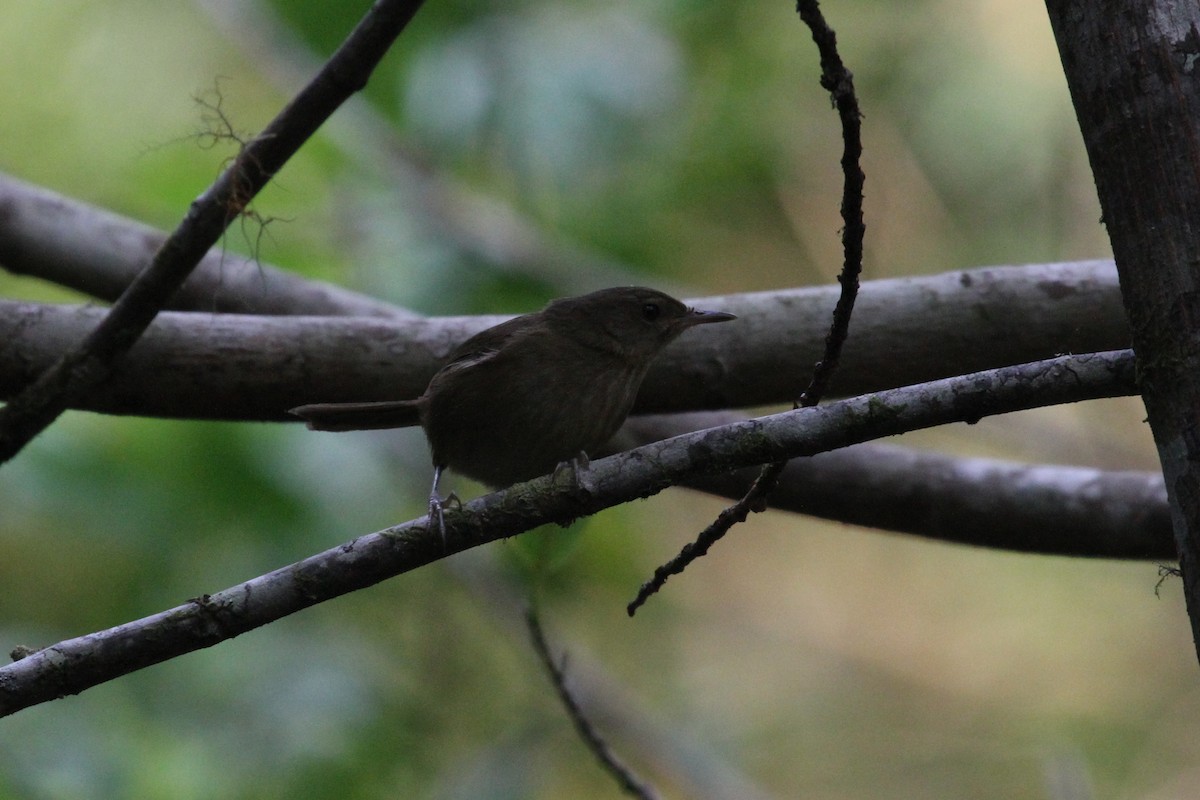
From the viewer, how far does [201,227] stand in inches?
123

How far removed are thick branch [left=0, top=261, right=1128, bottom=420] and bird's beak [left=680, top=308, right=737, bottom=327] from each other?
8 cm

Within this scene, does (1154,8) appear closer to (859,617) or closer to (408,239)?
(408,239)

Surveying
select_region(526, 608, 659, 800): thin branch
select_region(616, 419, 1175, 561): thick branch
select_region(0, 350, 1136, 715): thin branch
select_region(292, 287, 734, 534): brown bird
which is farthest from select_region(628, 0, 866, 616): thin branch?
select_region(616, 419, 1175, 561): thick branch

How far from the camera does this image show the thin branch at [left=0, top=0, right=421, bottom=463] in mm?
2863

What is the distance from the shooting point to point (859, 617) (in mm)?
8219

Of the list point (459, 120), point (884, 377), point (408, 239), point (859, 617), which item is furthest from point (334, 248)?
point (859, 617)

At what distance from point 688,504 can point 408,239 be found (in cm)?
322

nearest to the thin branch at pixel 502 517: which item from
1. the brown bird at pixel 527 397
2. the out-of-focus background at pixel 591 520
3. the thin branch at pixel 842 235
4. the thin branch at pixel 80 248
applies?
the thin branch at pixel 842 235

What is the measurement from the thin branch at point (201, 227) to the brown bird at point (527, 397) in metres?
0.56

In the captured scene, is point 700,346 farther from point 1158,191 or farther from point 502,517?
point 1158,191

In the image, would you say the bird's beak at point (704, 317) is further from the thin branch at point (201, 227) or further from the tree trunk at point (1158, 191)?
the tree trunk at point (1158, 191)

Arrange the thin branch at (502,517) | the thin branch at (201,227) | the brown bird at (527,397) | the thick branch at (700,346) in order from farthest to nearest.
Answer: the thick branch at (700,346) → the brown bird at (527,397) → the thin branch at (201,227) → the thin branch at (502,517)

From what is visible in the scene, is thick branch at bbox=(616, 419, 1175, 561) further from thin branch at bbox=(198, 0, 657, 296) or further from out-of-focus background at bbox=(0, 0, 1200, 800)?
thin branch at bbox=(198, 0, 657, 296)

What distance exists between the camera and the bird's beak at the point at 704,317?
387 cm
